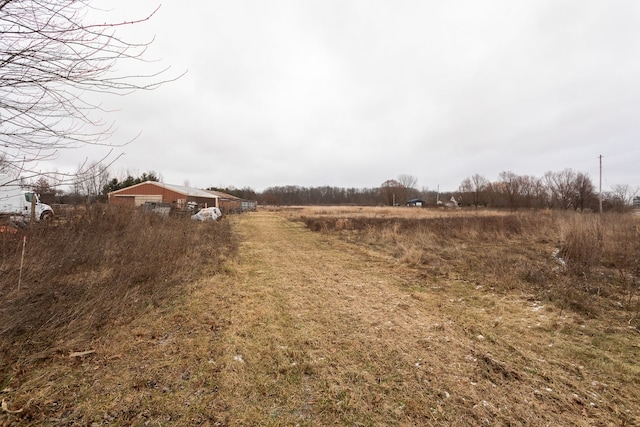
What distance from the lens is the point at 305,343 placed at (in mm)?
3615

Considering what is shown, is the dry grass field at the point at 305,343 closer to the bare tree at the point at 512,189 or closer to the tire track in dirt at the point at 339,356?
the tire track in dirt at the point at 339,356

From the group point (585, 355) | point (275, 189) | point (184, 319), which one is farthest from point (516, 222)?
point (275, 189)


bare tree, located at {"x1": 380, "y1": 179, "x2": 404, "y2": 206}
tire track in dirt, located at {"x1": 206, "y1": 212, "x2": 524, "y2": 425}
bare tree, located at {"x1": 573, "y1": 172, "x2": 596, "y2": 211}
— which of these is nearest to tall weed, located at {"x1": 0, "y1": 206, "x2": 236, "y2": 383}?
tire track in dirt, located at {"x1": 206, "y1": 212, "x2": 524, "y2": 425}

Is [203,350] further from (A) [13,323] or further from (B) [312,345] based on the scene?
(A) [13,323]

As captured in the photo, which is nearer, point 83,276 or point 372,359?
point 372,359

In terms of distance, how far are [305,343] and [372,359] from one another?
2.90 ft

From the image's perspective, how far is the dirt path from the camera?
2.40 meters

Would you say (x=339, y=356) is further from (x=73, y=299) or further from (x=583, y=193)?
(x=583, y=193)

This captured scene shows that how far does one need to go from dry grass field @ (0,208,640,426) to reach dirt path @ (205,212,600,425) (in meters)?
0.02

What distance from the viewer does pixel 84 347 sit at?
10.8ft

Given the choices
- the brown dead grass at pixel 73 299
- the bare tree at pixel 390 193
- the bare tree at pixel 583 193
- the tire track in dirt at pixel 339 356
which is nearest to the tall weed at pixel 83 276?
the brown dead grass at pixel 73 299

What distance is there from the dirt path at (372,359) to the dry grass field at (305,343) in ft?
0.06

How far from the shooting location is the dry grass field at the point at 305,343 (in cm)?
242

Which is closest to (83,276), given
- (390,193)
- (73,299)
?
(73,299)
